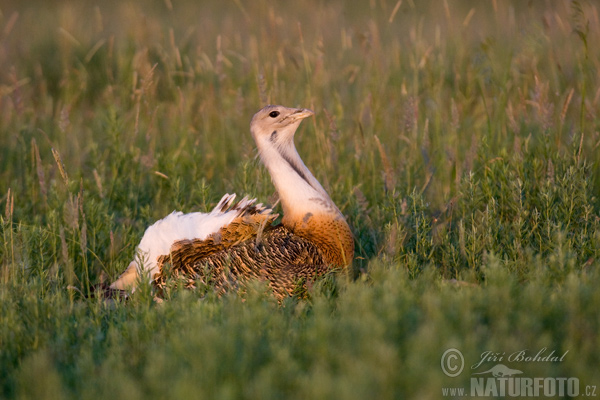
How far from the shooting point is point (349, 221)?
388 cm

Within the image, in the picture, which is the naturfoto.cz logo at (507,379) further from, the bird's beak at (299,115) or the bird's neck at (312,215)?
the bird's beak at (299,115)

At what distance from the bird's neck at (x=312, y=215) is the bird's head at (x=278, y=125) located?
0.13 metres

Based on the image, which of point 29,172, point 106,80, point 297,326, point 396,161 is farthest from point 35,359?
point 106,80

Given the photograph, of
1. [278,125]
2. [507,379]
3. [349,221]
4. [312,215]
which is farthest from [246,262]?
[507,379]

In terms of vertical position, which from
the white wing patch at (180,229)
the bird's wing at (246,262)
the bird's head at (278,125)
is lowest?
the bird's wing at (246,262)

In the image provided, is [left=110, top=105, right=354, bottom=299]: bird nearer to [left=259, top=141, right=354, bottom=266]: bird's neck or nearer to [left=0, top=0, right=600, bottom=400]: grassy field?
[left=259, top=141, right=354, bottom=266]: bird's neck

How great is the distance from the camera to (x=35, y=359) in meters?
2.22

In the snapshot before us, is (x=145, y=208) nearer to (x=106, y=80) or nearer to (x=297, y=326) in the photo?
(x=297, y=326)

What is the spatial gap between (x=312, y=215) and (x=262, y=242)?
0.27 metres

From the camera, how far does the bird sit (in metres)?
3.05

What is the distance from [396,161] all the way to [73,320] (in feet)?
8.53

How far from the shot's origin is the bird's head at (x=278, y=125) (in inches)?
138

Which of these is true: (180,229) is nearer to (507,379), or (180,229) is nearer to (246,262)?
(246,262)

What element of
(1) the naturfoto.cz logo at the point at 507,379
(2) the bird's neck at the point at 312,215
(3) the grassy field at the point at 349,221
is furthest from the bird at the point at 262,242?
(1) the naturfoto.cz logo at the point at 507,379
